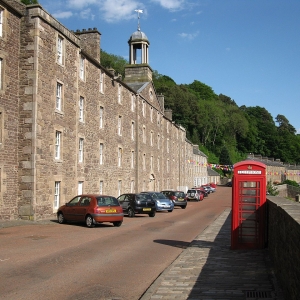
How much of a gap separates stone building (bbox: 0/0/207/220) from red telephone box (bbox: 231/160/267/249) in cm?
1262

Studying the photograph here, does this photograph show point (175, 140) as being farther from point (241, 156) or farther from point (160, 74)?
point (241, 156)

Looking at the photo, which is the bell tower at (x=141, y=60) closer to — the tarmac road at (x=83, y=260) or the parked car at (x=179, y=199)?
the parked car at (x=179, y=199)

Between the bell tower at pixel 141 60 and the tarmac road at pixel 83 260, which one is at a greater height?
the bell tower at pixel 141 60

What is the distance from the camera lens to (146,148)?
45656 millimetres

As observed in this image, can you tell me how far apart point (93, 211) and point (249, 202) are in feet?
29.6

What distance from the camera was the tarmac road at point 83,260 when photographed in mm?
7598

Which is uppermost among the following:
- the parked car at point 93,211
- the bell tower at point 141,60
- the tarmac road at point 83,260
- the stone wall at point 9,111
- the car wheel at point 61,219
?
the bell tower at point 141,60

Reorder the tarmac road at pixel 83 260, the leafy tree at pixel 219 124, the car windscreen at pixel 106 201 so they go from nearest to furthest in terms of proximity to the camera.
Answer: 1. the tarmac road at pixel 83 260
2. the car windscreen at pixel 106 201
3. the leafy tree at pixel 219 124

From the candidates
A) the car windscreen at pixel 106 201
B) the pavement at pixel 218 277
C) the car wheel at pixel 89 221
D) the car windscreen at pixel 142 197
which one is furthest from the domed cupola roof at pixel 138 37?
the pavement at pixel 218 277

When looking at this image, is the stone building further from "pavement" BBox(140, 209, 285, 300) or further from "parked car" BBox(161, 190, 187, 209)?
"pavement" BBox(140, 209, 285, 300)

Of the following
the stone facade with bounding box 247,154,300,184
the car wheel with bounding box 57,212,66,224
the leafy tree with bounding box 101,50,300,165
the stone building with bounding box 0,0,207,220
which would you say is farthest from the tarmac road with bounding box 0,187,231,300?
the stone facade with bounding box 247,154,300,184

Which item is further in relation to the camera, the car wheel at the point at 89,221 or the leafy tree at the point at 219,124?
the leafy tree at the point at 219,124

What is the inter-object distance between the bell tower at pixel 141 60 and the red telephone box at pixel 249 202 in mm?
39441

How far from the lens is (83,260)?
1062cm
